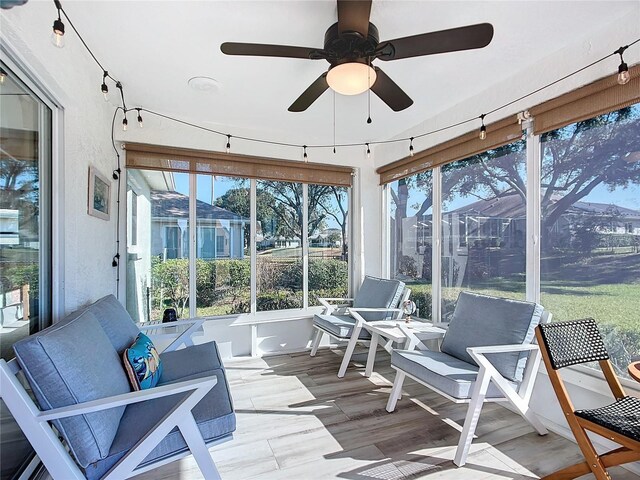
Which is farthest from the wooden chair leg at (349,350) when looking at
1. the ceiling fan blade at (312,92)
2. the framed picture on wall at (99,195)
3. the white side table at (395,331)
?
the framed picture on wall at (99,195)

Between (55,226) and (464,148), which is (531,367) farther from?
(55,226)

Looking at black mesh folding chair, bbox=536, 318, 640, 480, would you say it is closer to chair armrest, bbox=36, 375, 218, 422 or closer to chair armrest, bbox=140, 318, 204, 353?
chair armrest, bbox=36, 375, 218, 422

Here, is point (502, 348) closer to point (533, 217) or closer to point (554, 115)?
point (533, 217)

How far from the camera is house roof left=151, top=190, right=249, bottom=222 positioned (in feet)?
11.1

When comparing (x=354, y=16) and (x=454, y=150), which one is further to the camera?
(x=454, y=150)

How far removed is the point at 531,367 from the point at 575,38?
210 centimetres

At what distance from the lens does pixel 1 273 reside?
1417 millimetres

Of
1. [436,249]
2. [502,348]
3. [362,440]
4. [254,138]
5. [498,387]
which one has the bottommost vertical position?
[362,440]

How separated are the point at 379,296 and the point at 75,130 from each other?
2.93 meters

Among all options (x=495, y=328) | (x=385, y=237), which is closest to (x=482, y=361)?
(x=495, y=328)

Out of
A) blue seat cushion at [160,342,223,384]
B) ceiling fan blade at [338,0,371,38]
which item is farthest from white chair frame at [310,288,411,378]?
ceiling fan blade at [338,0,371,38]

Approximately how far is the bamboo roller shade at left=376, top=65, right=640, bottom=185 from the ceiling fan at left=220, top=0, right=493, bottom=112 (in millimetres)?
982

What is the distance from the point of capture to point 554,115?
2205mm

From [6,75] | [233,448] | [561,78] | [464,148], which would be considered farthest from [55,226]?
[561,78]
